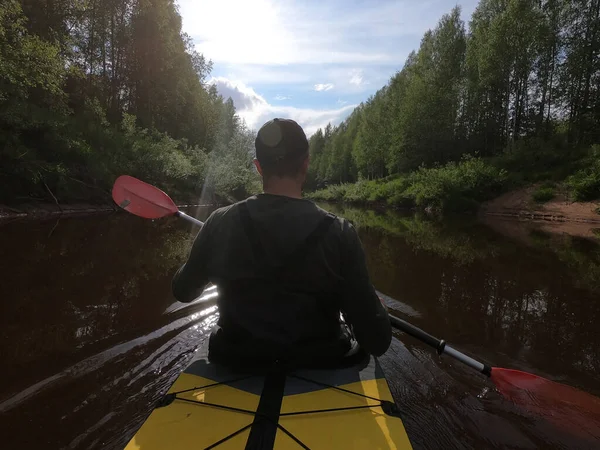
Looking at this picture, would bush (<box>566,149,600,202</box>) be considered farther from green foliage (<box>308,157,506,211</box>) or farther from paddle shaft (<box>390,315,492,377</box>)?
paddle shaft (<box>390,315,492,377</box>)

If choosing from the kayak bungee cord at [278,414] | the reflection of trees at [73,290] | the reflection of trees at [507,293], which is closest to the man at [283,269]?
the kayak bungee cord at [278,414]

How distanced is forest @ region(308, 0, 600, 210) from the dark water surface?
1354 centimetres

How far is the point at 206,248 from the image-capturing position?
1.68 metres

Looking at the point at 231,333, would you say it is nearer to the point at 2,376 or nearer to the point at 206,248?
the point at 206,248

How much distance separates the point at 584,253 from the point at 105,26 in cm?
2520

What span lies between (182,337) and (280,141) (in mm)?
2707

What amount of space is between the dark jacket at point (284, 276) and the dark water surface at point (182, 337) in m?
1.18

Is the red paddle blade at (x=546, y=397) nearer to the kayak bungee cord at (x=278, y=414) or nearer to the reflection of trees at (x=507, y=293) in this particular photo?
the reflection of trees at (x=507, y=293)

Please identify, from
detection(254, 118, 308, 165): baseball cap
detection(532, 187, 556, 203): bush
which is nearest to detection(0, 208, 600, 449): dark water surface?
detection(254, 118, 308, 165): baseball cap

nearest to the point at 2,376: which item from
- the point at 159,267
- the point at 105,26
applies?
the point at 159,267

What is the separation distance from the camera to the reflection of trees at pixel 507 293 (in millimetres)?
3688

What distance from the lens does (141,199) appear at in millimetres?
3742

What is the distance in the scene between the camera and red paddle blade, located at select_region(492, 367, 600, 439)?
2.58 meters

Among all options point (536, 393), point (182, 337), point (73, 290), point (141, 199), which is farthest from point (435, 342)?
point (73, 290)
